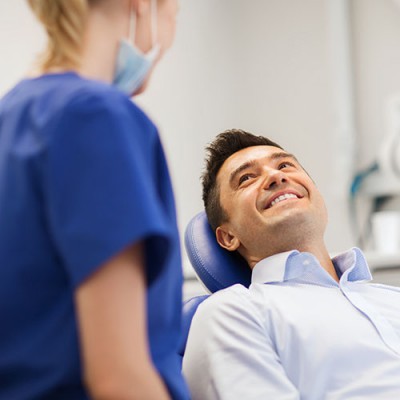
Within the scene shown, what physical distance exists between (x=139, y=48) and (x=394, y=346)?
0.97m

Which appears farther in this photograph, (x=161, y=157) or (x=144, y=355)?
(x=161, y=157)

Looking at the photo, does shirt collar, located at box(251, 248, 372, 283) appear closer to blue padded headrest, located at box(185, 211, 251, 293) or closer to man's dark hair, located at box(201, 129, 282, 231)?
blue padded headrest, located at box(185, 211, 251, 293)

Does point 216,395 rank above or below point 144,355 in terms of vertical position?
below

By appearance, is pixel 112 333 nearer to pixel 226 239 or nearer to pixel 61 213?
pixel 61 213

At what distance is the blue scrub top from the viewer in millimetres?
808

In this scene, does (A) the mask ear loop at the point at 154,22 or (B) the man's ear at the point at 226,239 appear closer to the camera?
(A) the mask ear loop at the point at 154,22

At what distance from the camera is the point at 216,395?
1.45 meters

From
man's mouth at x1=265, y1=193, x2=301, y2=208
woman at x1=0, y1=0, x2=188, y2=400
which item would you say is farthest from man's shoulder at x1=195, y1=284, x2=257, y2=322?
woman at x1=0, y1=0, x2=188, y2=400

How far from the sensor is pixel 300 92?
3.47 m

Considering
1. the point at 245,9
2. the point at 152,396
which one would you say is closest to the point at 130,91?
the point at 152,396

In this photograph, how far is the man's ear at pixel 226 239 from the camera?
6.16ft

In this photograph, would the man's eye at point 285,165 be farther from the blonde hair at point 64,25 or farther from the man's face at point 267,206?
the blonde hair at point 64,25

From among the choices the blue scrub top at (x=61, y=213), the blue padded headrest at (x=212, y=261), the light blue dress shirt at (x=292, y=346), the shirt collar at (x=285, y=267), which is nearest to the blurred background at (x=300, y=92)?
the blue padded headrest at (x=212, y=261)

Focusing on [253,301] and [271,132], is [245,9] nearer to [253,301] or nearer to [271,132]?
[271,132]
